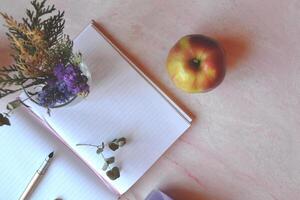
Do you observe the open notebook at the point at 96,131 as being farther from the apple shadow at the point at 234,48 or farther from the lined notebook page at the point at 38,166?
the apple shadow at the point at 234,48

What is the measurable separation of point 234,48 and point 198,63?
0.09 m

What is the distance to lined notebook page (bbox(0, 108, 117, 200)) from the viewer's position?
2.40 feet

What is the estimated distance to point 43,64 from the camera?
61 centimetres

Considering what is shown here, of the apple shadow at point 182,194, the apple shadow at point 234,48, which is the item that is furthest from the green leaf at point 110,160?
the apple shadow at point 234,48

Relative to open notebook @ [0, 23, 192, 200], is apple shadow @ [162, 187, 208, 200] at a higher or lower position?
lower

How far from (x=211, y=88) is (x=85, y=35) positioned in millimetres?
269

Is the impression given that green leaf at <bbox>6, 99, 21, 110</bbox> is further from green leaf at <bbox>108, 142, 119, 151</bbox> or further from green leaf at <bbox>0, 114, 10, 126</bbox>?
green leaf at <bbox>108, 142, 119, 151</bbox>

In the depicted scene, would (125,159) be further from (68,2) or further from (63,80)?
(68,2)

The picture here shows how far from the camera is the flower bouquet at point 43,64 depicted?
0.56 meters

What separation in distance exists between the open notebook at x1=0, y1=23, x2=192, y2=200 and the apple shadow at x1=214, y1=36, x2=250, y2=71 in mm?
138

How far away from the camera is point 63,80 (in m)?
0.62

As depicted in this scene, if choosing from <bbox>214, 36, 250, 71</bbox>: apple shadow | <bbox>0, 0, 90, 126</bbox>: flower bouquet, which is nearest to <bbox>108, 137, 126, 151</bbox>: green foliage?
<bbox>0, 0, 90, 126</bbox>: flower bouquet

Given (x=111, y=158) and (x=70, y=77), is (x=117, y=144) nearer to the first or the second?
(x=111, y=158)

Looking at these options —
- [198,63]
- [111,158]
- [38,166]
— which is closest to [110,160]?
[111,158]
